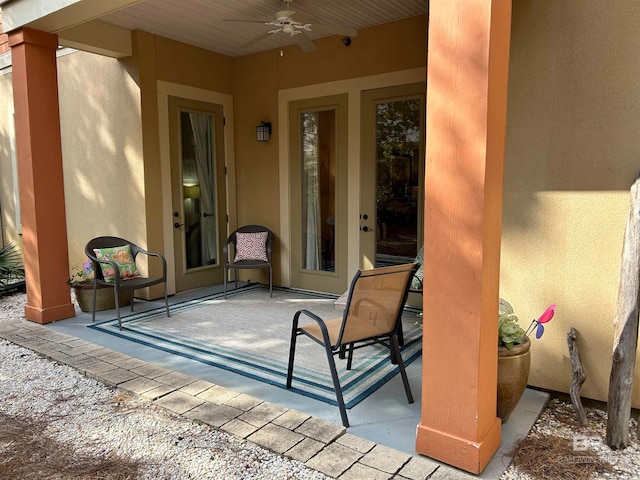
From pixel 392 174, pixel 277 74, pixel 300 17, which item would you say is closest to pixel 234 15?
pixel 300 17

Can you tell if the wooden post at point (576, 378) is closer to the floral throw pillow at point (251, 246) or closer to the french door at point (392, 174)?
A: the french door at point (392, 174)

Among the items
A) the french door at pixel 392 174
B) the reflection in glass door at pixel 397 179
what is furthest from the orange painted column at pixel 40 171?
the reflection in glass door at pixel 397 179

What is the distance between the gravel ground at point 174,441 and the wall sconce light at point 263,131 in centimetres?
334

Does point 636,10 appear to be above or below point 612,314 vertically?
above

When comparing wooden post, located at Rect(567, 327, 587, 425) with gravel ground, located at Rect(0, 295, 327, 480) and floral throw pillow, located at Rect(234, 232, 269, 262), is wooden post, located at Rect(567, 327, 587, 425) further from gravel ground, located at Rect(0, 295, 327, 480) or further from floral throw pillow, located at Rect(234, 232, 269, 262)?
floral throw pillow, located at Rect(234, 232, 269, 262)

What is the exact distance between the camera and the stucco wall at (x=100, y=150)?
5.09 metres

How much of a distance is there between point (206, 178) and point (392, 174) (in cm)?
227

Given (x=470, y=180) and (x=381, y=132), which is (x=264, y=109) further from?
(x=470, y=180)

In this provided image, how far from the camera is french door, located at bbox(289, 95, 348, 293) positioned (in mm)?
5117

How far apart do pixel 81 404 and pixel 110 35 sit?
11.8 ft

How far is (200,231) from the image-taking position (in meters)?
5.70

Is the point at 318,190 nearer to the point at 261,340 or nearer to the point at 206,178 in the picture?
the point at 206,178

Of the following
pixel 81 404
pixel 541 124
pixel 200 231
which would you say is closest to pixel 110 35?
pixel 200 231

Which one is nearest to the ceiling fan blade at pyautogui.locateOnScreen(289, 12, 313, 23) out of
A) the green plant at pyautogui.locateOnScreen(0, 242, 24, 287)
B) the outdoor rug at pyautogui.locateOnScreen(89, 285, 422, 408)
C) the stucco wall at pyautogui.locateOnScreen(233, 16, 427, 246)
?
the stucco wall at pyautogui.locateOnScreen(233, 16, 427, 246)
